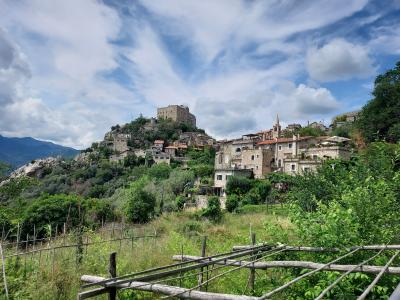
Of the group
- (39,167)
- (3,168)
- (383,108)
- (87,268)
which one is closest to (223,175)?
(383,108)

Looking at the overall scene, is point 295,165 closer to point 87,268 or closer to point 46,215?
point 46,215

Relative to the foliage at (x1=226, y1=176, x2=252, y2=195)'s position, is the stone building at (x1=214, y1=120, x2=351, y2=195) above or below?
above

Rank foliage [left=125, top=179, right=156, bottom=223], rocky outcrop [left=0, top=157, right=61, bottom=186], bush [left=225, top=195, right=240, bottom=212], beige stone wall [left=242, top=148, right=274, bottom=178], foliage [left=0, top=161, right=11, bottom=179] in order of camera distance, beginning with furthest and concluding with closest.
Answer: rocky outcrop [left=0, top=157, right=61, bottom=186]
beige stone wall [left=242, top=148, right=274, bottom=178]
bush [left=225, top=195, right=240, bottom=212]
foliage [left=125, top=179, right=156, bottom=223]
foliage [left=0, top=161, right=11, bottom=179]

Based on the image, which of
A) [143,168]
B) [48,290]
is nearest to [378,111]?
[48,290]

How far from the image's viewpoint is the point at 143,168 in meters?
66.4

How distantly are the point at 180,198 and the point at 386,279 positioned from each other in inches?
1437

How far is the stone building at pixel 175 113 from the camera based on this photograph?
113 metres

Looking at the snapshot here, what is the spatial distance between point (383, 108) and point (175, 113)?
82185mm

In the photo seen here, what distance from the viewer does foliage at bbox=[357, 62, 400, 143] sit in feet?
110

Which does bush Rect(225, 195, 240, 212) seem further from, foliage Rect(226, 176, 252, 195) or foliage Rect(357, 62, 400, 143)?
foliage Rect(357, 62, 400, 143)

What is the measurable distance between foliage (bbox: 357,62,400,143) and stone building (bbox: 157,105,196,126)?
79452mm

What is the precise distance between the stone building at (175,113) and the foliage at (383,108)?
7945cm

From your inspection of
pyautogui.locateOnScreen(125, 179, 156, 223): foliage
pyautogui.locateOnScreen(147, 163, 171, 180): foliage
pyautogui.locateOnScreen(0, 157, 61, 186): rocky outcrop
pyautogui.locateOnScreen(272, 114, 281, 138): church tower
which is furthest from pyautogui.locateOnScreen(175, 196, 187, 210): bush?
pyautogui.locateOnScreen(0, 157, 61, 186): rocky outcrop

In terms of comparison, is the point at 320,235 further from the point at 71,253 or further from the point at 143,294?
the point at 71,253
